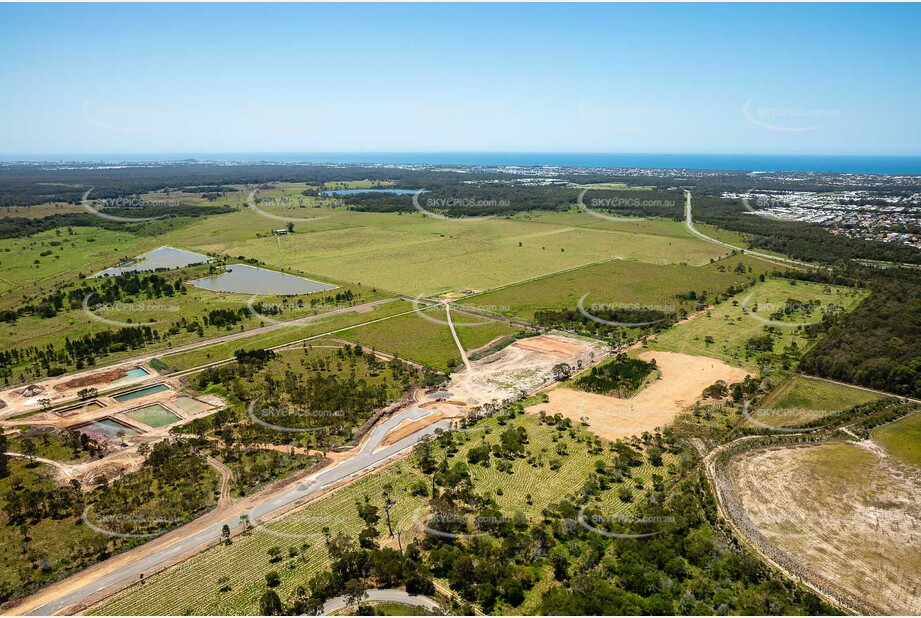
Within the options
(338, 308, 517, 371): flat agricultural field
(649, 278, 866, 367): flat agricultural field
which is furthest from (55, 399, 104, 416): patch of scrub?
(649, 278, 866, 367): flat agricultural field

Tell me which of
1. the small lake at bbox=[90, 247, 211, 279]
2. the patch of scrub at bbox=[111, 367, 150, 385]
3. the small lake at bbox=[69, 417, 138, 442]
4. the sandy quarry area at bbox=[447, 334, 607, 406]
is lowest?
the small lake at bbox=[69, 417, 138, 442]

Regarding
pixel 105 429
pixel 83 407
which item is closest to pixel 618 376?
pixel 105 429

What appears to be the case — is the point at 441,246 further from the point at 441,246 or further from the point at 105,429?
the point at 105,429

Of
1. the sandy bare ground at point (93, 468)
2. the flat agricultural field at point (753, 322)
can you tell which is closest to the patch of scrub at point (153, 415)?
the sandy bare ground at point (93, 468)

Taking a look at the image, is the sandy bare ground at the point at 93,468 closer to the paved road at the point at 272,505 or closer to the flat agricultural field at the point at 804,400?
the paved road at the point at 272,505

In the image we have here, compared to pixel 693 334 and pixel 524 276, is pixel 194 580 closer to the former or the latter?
pixel 693 334

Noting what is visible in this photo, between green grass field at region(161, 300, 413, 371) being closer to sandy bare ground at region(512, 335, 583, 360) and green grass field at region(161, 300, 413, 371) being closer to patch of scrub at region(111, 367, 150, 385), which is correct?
patch of scrub at region(111, 367, 150, 385)

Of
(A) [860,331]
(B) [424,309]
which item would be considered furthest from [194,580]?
(A) [860,331]
